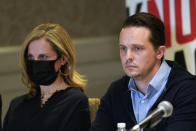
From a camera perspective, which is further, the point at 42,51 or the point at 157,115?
the point at 42,51

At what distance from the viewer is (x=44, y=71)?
248 centimetres

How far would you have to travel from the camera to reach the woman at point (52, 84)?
243 cm

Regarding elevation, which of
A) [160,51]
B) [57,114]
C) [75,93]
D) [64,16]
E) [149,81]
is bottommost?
[57,114]

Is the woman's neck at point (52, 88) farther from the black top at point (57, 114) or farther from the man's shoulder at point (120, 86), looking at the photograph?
the man's shoulder at point (120, 86)

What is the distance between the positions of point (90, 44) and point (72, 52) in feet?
6.00

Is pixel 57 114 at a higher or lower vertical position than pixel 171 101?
lower

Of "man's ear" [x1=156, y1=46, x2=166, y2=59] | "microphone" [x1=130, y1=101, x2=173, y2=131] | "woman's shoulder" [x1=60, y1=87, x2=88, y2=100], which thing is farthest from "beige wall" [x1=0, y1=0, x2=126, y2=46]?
"microphone" [x1=130, y1=101, x2=173, y2=131]

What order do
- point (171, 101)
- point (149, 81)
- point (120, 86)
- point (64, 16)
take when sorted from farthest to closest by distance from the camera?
point (64, 16), point (120, 86), point (149, 81), point (171, 101)

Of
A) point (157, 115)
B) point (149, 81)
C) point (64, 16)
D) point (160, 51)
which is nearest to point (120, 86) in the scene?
point (149, 81)

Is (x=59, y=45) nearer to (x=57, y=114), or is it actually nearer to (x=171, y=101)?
(x=57, y=114)

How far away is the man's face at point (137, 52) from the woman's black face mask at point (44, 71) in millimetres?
637

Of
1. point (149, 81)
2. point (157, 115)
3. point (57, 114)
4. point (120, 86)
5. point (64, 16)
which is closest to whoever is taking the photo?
point (157, 115)

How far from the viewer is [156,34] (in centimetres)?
199

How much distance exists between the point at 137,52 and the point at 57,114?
29.1 inches
